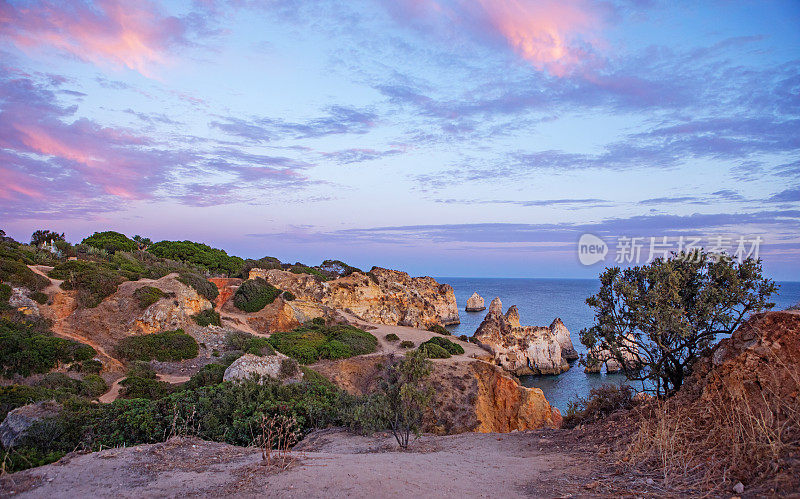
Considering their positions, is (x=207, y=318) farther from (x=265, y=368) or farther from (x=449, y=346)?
(x=449, y=346)

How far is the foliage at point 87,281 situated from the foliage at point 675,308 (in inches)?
→ 1089

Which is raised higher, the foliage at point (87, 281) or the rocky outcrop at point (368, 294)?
the foliage at point (87, 281)

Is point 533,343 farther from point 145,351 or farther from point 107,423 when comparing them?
point 107,423

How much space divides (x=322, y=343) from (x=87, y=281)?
49.3 feet

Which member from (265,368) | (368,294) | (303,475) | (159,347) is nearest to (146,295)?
(159,347)

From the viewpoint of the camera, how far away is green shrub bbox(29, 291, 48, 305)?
73.8 feet

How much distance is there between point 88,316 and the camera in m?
23.6

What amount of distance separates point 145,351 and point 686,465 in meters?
24.6

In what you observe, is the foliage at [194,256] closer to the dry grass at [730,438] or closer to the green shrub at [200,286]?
the green shrub at [200,286]

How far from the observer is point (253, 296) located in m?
35.1

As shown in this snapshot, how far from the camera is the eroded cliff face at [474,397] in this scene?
20.5m

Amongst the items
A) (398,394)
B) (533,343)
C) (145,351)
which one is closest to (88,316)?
(145,351)

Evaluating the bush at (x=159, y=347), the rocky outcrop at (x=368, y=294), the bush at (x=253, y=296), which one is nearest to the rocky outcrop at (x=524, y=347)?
the rocky outcrop at (x=368, y=294)

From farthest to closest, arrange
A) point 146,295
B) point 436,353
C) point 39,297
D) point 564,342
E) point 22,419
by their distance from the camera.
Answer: point 564,342 → point 436,353 → point 146,295 → point 39,297 → point 22,419
